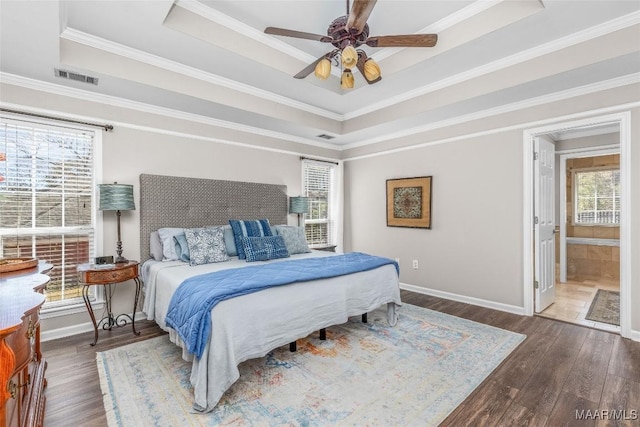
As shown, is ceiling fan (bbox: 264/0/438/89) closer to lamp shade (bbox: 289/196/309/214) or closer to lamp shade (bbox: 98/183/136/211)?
lamp shade (bbox: 98/183/136/211)

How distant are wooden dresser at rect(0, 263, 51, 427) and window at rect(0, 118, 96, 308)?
117cm

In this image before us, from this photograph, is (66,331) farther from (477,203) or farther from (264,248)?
(477,203)

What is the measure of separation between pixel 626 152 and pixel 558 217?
9.82 feet

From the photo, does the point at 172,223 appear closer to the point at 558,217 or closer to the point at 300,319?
the point at 300,319

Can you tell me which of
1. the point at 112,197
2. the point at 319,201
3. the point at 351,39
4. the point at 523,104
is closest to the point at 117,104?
the point at 112,197

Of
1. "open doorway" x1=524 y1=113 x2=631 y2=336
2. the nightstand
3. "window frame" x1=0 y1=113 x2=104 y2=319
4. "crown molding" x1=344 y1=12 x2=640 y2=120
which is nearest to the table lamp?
"window frame" x1=0 y1=113 x2=104 y2=319

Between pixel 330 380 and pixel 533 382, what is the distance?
1.48 m

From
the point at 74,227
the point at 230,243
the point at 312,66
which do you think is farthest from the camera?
the point at 230,243

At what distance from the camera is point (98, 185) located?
3.04m

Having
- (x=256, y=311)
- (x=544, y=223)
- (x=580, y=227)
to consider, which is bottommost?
(x=256, y=311)

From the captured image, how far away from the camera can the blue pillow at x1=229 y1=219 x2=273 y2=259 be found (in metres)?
3.51

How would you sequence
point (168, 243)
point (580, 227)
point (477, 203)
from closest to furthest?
point (168, 243) → point (477, 203) → point (580, 227)

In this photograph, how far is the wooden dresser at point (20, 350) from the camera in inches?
40.2

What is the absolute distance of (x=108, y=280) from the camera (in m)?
2.78
